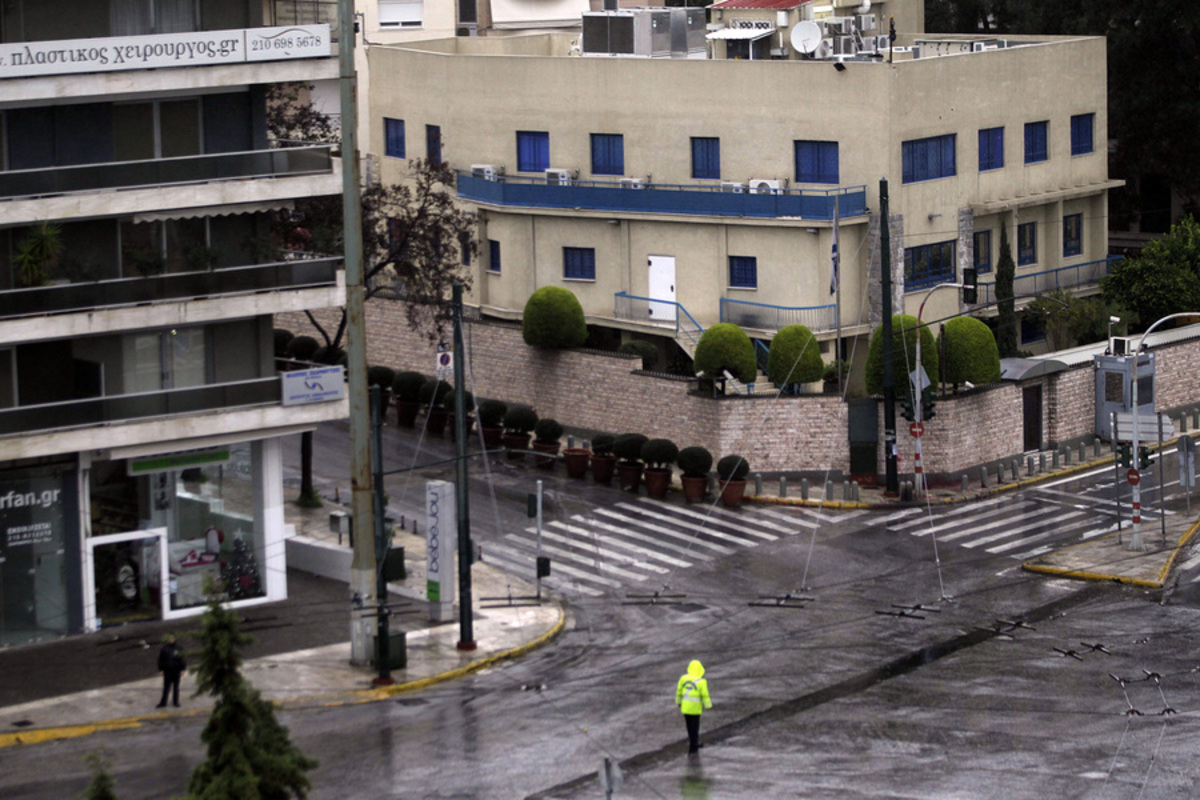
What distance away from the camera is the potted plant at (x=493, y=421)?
5281cm

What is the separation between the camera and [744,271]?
2224 inches

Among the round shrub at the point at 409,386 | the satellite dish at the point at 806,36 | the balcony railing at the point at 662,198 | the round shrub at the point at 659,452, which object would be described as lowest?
the round shrub at the point at 659,452

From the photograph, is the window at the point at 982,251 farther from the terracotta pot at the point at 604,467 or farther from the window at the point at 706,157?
the terracotta pot at the point at 604,467

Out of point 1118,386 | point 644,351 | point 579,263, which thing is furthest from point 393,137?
point 1118,386

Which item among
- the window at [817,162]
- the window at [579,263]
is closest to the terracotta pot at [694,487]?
the window at [817,162]

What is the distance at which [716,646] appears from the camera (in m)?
36.2

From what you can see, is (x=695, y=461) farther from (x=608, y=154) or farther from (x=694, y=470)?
(x=608, y=154)

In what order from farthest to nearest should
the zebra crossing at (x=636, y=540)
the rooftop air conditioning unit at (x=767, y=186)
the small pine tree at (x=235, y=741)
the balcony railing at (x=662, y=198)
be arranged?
the rooftop air conditioning unit at (x=767, y=186) → the balcony railing at (x=662, y=198) → the zebra crossing at (x=636, y=540) → the small pine tree at (x=235, y=741)

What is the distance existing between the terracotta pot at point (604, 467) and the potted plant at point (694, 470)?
2220 millimetres

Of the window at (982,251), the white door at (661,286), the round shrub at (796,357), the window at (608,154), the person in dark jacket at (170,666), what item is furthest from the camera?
the window at (982,251)

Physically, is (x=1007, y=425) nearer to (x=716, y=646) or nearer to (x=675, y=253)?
(x=675, y=253)

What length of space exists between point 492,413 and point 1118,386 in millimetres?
18278

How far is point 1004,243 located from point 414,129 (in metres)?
20.8

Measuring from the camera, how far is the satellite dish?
58.7 metres
